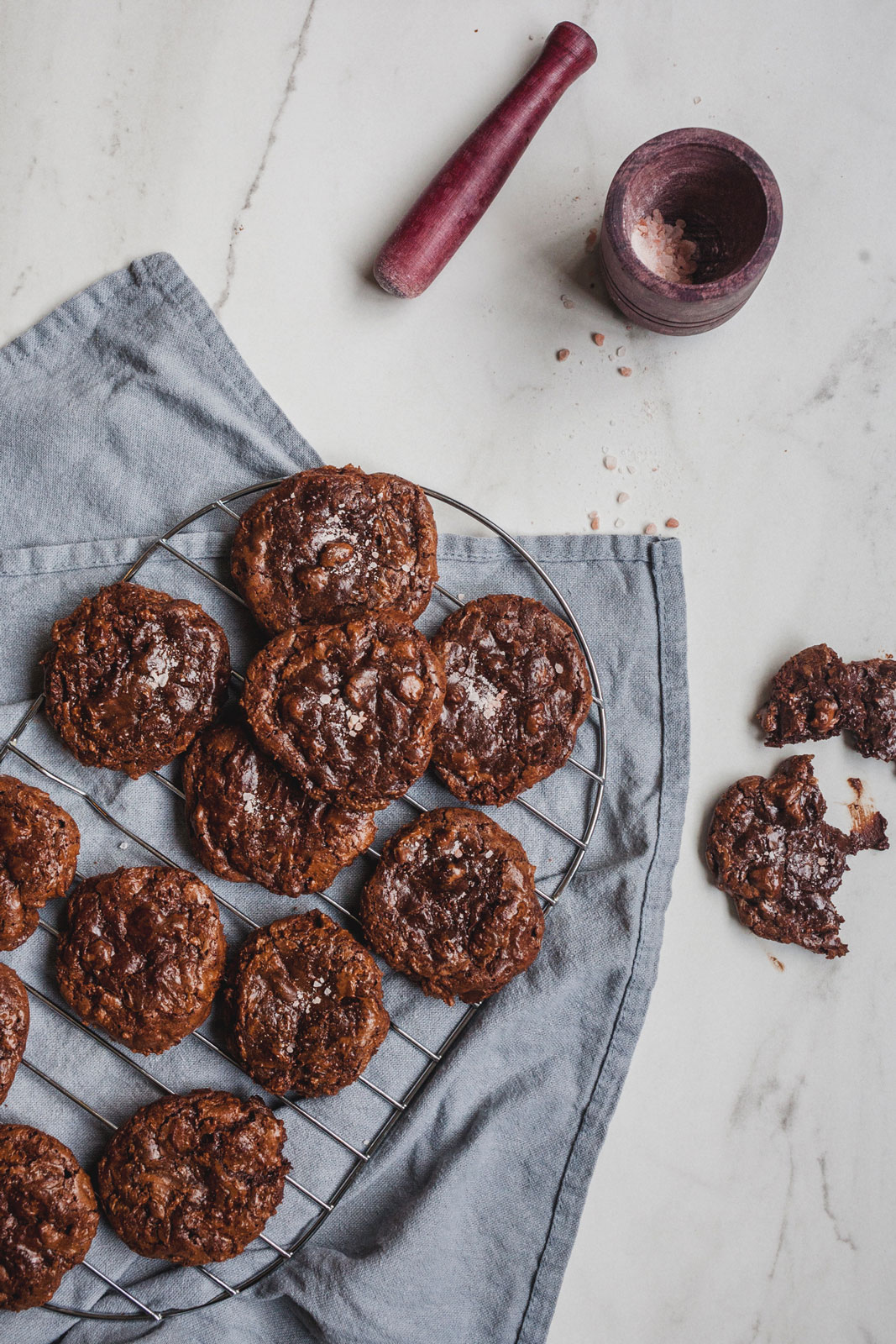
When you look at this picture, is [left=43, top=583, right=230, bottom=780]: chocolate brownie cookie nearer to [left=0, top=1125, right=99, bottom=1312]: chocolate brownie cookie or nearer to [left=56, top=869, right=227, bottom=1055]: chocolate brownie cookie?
[left=56, top=869, right=227, bottom=1055]: chocolate brownie cookie

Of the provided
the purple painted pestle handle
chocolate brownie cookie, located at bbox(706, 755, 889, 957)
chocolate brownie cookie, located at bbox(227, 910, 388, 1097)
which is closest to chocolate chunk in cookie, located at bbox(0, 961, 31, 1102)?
chocolate brownie cookie, located at bbox(227, 910, 388, 1097)

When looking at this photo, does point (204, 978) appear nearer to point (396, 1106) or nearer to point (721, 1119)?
point (396, 1106)

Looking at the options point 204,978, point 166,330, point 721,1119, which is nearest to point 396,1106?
point 204,978

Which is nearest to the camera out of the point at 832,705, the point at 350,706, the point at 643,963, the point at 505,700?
the point at 350,706

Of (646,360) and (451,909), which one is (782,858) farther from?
(646,360)

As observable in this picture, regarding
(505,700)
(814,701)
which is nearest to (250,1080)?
(505,700)

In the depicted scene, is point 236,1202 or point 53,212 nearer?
point 236,1202
